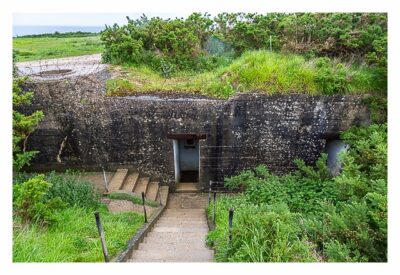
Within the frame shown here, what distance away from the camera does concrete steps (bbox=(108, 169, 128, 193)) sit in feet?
28.7

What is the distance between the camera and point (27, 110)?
9438 millimetres

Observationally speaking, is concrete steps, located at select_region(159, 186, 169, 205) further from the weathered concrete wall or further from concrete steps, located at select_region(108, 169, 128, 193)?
concrete steps, located at select_region(108, 169, 128, 193)

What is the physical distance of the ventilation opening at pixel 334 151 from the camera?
9461 mm

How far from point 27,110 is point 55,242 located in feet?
19.0

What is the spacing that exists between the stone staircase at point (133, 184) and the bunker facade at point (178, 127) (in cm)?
39

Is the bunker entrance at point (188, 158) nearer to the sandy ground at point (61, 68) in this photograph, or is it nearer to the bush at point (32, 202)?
the sandy ground at point (61, 68)

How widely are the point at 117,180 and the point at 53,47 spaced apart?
359 inches

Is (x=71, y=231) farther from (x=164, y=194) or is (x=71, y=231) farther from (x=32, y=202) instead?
(x=164, y=194)

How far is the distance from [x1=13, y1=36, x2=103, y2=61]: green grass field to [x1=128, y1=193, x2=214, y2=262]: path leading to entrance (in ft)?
26.9

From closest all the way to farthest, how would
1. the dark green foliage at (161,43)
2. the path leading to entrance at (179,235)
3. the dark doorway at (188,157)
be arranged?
the path leading to entrance at (179,235) → the dark green foliage at (161,43) → the dark doorway at (188,157)

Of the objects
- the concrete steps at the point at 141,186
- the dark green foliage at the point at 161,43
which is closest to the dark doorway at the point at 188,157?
the concrete steps at the point at 141,186

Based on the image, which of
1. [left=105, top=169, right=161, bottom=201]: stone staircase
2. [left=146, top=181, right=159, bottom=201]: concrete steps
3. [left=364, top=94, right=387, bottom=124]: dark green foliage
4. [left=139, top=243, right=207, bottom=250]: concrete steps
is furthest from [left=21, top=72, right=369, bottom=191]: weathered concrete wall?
[left=139, top=243, right=207, bottom=250]: concrete steps

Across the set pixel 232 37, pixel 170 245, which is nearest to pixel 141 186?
pixel 170 245

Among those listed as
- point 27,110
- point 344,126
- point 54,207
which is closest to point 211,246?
point 54,207
